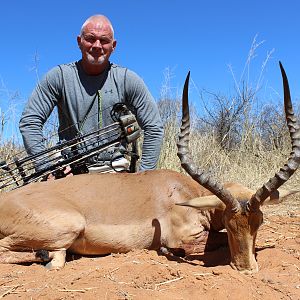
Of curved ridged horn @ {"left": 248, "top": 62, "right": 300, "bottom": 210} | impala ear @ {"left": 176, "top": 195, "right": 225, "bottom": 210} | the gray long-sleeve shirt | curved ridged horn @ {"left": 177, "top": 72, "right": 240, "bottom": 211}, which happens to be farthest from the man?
curved ridged horn @ {"left": 248, "top": 62, "right": 300, "bottom": 210}

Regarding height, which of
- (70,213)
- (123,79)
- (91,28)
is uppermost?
(91,28)

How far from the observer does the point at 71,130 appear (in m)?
Result: 6.36

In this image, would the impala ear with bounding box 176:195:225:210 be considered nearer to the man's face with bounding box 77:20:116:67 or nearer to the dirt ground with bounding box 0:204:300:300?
the dirt ground with bounding box 0:204:300:300

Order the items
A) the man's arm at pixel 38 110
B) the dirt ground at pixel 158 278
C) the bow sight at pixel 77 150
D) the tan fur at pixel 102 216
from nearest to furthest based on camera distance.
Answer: the dirt ground at pixel 158 278, the tan fur at pixel 102 216, the bow sight at pixel 77 150, the man's arm at pixel 38 110

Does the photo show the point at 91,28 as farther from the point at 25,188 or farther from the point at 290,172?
the point at 290,172

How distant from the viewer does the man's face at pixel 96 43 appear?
6152 millimetres

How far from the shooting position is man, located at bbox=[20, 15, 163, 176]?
6.09m

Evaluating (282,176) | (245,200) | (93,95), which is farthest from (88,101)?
(282,176)

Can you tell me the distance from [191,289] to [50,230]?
5.04 feet

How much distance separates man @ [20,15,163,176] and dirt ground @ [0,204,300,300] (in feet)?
6.37

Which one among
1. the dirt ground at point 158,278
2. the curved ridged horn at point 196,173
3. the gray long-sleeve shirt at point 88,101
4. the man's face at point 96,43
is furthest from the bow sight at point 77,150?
the curved ridged horn at point 196,173

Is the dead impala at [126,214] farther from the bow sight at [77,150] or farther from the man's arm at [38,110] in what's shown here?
the man's arm at [38,110]

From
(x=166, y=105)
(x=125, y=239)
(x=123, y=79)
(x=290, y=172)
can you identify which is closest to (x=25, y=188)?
(x=125, y=239)

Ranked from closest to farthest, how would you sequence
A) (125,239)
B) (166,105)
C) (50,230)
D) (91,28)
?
(50,230)
(125,239)
(91,28)
(166,105)
